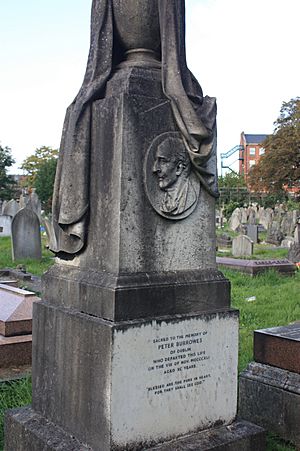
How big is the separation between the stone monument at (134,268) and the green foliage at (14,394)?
2.50ft

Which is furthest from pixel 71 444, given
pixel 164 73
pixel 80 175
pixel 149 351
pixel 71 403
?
pixel 164 73

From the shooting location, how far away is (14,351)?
5.27m

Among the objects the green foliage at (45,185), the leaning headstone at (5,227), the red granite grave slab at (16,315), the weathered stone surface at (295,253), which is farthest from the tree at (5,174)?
the red granite grave slab at (16,315)

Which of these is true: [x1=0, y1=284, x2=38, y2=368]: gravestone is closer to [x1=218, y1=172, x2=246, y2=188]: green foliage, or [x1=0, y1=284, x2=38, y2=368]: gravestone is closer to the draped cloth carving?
the draped cloth carving

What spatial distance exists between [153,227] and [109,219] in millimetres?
271

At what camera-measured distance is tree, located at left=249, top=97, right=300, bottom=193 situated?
33.2 m

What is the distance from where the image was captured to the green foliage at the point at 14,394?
13.9 ft

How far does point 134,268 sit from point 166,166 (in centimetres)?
65

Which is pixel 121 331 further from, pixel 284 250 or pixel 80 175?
pixel 284 250

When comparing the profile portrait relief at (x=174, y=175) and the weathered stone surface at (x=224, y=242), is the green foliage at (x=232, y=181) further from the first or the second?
the profile portrait relief at (x=174, y=175)

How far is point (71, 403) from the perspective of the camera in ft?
10.3

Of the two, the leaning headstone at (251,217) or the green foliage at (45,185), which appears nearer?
the leaning headstone at (251,217)

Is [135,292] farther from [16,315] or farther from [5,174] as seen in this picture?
[5,174]

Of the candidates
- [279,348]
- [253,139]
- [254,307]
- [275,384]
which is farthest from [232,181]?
[275,384]
